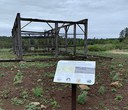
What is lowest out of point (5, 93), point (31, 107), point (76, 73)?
point (31, 107)

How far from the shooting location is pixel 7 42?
43969 mm

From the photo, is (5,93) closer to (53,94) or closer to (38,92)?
(38,92)

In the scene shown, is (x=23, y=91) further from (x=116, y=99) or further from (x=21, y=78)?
(x=116, y=99)

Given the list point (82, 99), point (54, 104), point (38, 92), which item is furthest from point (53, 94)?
point (82, 99)

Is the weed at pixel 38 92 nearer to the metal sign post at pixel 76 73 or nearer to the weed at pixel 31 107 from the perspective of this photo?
Answer: the weed at pixel 31 107

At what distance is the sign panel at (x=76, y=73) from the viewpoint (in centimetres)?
468

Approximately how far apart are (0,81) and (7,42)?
37103 millimetres

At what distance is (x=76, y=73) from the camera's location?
4809 millimetres

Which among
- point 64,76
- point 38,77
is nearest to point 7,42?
point 38,77

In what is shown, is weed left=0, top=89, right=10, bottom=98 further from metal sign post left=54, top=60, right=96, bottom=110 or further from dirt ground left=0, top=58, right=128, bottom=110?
metal sign post left=54, top=60, right=96, bottom=110

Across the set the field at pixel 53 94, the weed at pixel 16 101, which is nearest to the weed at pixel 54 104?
the field at pixel 53 94

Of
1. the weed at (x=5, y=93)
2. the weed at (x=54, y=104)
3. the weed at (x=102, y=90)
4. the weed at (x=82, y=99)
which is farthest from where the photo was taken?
the weed at (x=102, y=90)

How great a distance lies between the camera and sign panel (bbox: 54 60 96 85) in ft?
15.4

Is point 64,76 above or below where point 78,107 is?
above
